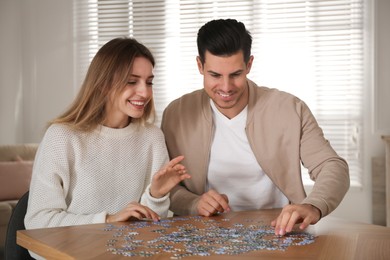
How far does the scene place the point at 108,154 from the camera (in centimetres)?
290

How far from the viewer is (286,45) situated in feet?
23.3

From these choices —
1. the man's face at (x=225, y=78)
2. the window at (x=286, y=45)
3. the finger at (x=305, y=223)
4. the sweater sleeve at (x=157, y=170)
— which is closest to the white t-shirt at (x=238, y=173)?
the man's face at (x=225, y=78)

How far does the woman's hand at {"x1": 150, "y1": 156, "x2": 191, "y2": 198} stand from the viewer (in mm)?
2607

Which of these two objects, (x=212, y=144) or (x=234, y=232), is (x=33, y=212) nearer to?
(x=234, y=232)

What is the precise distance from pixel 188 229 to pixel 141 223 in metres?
0.22

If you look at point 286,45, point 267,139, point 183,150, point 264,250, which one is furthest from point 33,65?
point 264,250

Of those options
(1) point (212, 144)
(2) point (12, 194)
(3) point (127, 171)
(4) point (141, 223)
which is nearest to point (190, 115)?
(1) point (212, 144)

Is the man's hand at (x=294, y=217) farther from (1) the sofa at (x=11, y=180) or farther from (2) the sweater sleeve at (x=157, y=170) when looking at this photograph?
(1) the sofa at (x=11, y=180)

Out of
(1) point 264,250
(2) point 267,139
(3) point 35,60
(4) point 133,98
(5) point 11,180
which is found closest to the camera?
(1) point 264,250

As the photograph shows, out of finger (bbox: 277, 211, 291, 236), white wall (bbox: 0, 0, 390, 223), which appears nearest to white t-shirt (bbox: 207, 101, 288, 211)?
finger (bbox: 277, 211, 291, 236)

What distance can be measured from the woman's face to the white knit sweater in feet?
0.21

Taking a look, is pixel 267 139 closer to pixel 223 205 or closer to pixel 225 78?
pixel 225 78

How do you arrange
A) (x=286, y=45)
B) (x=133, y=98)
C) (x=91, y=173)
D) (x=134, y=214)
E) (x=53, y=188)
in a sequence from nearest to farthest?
(x=134, y=214)
(x=53, y=188)
(x=91, y=173)
(x=133, y=98)
(x=286, y=45)

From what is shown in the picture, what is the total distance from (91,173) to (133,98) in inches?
15.4
